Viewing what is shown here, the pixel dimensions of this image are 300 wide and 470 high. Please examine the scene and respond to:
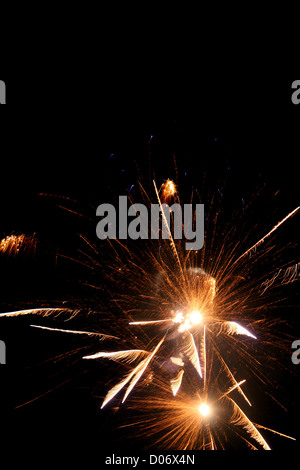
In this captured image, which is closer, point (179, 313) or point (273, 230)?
point (273, 230)

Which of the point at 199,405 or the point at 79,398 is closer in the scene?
the point at 199,405

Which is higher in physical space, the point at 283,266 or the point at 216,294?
the point at 283,266

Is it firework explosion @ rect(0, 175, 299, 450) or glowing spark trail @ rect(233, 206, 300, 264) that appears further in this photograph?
firework explosion @ rect(0, 175, 299, 450)

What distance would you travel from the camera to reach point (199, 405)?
3496 mm

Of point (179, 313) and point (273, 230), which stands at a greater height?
point (273, 230)

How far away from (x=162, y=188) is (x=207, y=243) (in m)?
0.95

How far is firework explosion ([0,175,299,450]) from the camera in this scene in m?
3.56

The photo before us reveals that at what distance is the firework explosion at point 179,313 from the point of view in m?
3.56

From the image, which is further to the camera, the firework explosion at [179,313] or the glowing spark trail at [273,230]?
the firework explosion at [179,313]

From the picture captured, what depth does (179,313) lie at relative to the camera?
3758mm

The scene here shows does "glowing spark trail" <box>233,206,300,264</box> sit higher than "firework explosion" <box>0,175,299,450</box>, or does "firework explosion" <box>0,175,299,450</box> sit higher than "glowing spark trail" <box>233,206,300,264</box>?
"glowing spark trail" <box>233,206,300,264</box>
